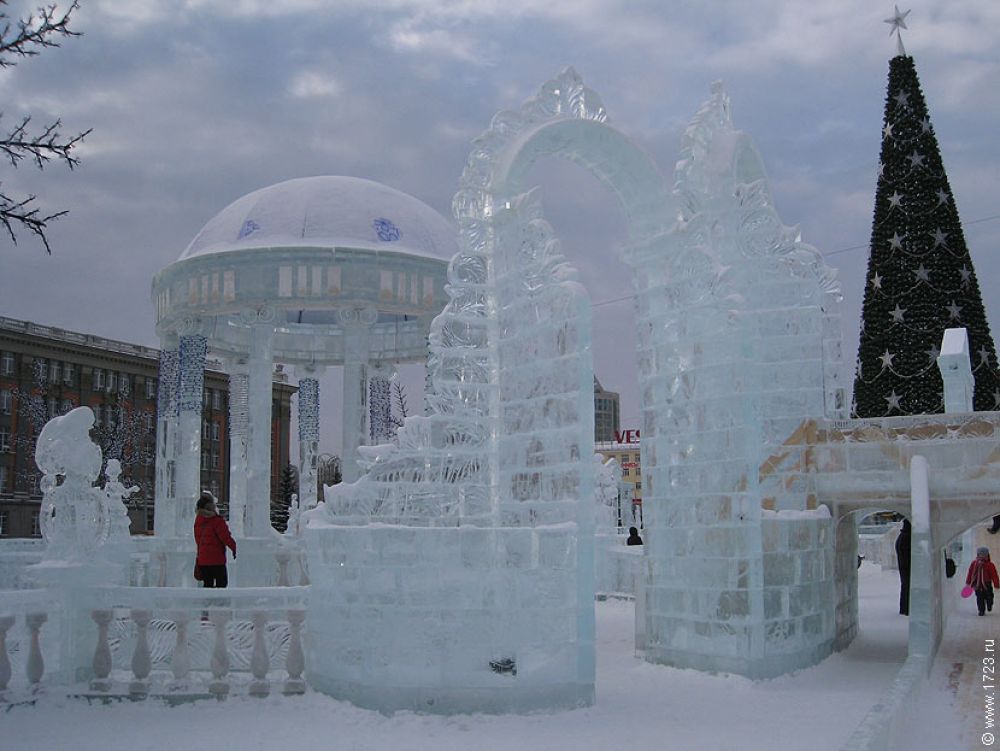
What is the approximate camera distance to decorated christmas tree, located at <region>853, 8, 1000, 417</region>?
23.4m

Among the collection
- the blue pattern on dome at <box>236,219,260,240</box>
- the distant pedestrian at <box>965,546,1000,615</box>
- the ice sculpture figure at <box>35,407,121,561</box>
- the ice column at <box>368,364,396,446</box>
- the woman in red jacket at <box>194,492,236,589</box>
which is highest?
the blue pattern on dome at <box>236,219,260,240</box>

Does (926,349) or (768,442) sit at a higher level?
(926,349)

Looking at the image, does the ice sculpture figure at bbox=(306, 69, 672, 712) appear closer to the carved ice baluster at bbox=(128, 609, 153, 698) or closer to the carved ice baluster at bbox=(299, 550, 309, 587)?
the carved ice baluster at bbox=(128, 609, 153, 698)

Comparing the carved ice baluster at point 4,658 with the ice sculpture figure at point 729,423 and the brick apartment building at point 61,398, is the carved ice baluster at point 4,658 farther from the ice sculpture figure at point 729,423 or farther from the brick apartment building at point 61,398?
the brick apartment building at point 61,398

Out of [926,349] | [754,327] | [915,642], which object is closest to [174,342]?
[754,327]

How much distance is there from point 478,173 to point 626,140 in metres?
2.06

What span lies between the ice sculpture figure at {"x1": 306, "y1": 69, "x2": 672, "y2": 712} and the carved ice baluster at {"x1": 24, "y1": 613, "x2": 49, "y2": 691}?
2.06 m

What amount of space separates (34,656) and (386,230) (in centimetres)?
971

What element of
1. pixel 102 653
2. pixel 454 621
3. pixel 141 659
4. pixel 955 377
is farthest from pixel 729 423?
pixel 955 377

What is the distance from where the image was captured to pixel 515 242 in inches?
375

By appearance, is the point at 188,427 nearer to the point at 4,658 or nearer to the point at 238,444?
the point at 238,444

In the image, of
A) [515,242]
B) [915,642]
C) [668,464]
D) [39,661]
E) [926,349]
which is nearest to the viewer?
[39,661]

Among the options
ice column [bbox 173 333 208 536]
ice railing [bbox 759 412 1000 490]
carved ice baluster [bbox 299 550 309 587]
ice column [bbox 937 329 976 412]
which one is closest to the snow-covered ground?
ice railing [bbox 759 412 1000 490]

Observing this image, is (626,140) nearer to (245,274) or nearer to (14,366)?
(245,274)
